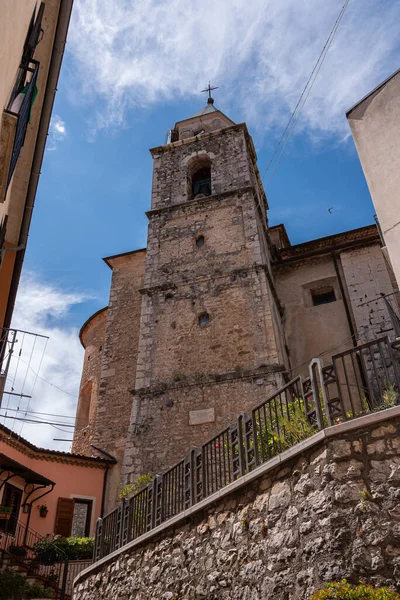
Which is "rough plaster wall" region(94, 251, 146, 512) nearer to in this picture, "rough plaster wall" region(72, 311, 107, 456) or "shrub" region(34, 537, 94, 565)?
"rough plaster wall" region(72, 311, 107, 456)

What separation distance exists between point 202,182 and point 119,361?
7435mm

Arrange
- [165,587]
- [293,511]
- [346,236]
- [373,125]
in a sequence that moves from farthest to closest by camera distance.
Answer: [346,236], [373,125], [165,587], [293,511]

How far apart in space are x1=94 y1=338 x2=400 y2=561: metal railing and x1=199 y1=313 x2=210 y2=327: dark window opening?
23.3ft

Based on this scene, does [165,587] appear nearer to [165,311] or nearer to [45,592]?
[45,592]

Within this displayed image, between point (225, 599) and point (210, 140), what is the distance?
56.1 ft

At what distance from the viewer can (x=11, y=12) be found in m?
4.24

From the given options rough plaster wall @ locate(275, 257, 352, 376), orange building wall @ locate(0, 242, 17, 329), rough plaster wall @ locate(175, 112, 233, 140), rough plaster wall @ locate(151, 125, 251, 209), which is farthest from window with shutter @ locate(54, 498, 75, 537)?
rough plaster wall @ locate(175, 112, 233, 140)

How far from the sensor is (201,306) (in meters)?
15.2

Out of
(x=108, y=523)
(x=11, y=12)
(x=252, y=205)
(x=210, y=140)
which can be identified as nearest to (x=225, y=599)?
(x=108, y=523)

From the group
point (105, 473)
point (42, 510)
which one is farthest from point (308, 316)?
point (42, 510)

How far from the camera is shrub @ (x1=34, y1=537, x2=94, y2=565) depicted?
11.9 metres

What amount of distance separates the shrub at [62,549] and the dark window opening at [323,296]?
9909 mm

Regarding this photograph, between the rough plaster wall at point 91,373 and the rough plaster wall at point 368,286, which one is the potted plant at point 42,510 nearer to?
the rough plaster wall at point 91,373

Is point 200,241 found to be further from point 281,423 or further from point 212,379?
point 281,423
